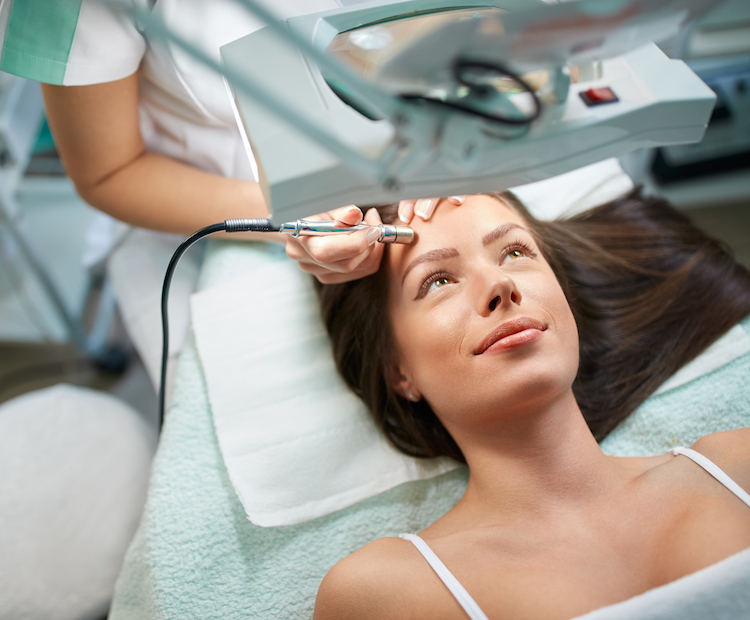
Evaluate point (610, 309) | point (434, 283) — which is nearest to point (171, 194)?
point (434, 283)

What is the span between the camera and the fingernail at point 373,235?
770 mm

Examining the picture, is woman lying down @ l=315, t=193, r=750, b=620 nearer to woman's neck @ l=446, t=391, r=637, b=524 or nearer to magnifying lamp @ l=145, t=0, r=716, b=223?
woman's neck @ l=446, t=391, r=637, b=524

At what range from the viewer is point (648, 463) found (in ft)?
2.97

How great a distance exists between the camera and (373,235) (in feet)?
2.56

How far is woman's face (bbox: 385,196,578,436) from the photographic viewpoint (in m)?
0.78

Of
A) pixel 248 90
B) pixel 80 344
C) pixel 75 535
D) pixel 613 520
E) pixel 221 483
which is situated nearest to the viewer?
pixel 248 90

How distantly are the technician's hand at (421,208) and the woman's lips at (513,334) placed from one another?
20cm

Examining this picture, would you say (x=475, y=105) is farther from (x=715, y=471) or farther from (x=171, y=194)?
(x=171, y=194)

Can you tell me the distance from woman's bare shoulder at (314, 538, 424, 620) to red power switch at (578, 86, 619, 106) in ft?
2.02

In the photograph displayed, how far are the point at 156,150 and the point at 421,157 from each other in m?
0.89

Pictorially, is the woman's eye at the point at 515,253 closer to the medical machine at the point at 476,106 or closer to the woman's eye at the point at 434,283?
the woman's eye at the point at 434,283

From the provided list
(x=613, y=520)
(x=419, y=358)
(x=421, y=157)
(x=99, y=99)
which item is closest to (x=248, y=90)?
(x=421, y=157)

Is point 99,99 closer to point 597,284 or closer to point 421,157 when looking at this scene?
point 421,157

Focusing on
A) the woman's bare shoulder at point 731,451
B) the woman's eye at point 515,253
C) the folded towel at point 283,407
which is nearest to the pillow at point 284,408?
the folded towel at point 283,407
